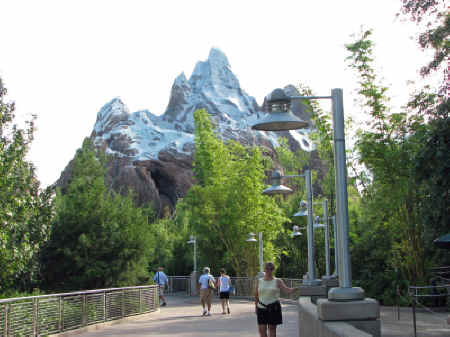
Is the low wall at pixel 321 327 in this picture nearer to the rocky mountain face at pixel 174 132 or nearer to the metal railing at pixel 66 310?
the metal railing at pixel 66 310

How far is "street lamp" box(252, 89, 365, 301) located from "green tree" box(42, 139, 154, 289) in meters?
14.1

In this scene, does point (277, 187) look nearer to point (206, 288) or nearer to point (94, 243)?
point (206, 288)

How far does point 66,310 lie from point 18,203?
9.00 feet

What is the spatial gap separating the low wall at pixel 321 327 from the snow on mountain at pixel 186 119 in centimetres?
7027

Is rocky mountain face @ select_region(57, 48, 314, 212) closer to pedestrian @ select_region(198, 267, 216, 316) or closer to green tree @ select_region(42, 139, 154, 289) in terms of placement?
green tree @ select_region(42, 139, 154, 289)

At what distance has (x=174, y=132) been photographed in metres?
86.9

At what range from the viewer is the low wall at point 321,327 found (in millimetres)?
5145

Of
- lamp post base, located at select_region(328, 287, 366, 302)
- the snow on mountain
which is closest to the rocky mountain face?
the snow on mountain

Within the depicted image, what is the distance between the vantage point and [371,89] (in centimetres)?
2069

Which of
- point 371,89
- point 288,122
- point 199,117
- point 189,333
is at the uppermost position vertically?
point 199,117

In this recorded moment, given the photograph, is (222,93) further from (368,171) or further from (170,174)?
(368,171)

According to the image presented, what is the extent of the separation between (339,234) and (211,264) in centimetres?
3231

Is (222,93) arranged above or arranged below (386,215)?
above

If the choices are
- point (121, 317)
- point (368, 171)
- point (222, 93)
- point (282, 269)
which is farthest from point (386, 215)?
point (222, 93)
